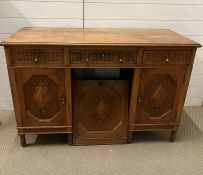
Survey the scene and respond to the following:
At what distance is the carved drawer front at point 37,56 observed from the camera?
1.30 m

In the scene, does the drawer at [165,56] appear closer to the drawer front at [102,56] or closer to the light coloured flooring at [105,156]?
the drawer front at [102,56]

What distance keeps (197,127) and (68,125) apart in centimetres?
111

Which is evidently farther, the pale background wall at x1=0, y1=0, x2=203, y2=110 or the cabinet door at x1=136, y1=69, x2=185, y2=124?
the pale background wall at x1=0, y1=0, x2=203, y2=110

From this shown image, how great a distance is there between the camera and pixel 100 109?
1556 millimetres

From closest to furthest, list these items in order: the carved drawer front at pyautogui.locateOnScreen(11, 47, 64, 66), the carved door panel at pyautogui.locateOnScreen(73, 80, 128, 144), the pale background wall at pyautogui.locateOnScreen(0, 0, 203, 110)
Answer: the carved drawer front at pyautogui.locateOnScreen(11, 47, 64, 66)
the carved door panel at pyautogui.locateOnScreen(73, 80, 128, 144)
the pale background wall at pyautogui.locateOnScreen(0, 0, 203, 110)

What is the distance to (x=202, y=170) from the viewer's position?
1.47m

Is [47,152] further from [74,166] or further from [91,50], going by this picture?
[91,50]

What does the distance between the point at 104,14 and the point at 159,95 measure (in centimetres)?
76

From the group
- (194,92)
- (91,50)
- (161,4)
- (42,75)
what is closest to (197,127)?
(194,92)

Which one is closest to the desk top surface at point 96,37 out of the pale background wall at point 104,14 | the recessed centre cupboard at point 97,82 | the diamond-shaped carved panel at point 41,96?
the recessed centre cupboard at point 97,82

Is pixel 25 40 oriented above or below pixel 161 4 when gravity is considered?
below

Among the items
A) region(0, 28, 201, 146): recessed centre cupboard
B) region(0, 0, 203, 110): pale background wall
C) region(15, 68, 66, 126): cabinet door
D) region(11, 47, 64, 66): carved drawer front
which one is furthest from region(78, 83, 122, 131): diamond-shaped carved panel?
region(0, 0, 203, 110): pale background wall

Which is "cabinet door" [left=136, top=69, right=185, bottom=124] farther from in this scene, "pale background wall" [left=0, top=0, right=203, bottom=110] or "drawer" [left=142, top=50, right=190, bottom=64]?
"pale background wall" [left=0, top=0, right=203, bottom=110]

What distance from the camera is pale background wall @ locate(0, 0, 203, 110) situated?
1.70m
